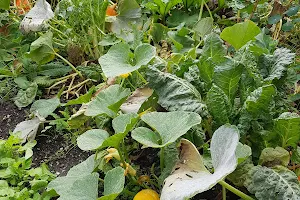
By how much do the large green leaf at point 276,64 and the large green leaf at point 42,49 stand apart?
3.07ft

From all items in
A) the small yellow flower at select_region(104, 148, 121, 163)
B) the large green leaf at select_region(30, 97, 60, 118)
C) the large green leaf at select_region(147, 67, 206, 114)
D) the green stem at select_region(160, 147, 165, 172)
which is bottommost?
the large green leaf at select_region(30, 97, 60, 118)

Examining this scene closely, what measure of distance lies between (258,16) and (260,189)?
1159 mm

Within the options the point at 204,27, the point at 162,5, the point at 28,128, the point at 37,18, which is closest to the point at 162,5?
the point at 162,5

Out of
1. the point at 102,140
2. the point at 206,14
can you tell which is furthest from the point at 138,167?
the point at 206,14

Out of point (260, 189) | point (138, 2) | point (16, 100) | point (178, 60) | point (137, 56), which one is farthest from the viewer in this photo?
point (138, 2)

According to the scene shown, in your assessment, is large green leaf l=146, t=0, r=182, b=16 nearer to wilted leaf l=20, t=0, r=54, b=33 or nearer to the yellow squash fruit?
wilted leaf l=20, t=0, r=54, b=33

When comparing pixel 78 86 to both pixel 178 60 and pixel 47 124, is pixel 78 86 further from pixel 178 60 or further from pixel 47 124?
pixel 178 60

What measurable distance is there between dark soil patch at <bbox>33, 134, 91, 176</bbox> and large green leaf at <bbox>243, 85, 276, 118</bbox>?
2.13 feet

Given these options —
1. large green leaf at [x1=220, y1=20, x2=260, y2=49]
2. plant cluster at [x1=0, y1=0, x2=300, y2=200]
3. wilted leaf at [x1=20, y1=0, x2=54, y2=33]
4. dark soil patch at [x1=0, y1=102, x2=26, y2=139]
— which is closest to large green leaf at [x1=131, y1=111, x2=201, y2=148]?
plant cluster at [x1=0, y1=0, x2=300, y2=200]

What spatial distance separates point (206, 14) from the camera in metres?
2.26

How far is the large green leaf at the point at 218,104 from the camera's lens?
53.4 inches

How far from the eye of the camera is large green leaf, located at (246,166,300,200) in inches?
45.4

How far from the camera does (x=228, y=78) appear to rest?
1.39 metres

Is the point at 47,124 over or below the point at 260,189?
below
